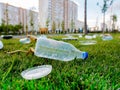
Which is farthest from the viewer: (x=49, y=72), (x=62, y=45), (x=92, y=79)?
(x=62, y=45)

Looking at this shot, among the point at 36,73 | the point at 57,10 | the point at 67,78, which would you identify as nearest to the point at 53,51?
Answer: the point at 36,73

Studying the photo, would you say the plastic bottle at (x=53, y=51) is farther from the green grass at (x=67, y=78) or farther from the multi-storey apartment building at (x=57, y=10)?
the multi-storey apartment building at (x=57, y=10)

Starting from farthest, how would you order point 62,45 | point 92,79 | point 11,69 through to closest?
point 62,45 → point 11,69 → point 92,79

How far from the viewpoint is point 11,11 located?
69312 mm

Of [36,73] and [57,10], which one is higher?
[57,10]

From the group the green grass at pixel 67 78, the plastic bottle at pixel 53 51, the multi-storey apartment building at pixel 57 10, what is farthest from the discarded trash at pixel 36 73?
the multi-storey apartment building at pixel 57 10

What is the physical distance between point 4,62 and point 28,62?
0.69ft

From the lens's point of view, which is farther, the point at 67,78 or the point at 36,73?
the point at 36,73

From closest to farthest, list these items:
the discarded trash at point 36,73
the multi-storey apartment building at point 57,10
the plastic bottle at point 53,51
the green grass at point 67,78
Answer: the green grass at point 67,78 < the discarded trash at point 36,73 < the plastic bottle at point 53,51 < the multi-storey apartment building at point 57,10

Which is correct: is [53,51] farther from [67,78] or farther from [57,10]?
[57,10]

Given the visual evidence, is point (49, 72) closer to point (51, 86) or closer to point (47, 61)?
point (51, 86)

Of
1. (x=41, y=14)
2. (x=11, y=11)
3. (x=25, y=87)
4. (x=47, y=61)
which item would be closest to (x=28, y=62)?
(x=47, y=61)

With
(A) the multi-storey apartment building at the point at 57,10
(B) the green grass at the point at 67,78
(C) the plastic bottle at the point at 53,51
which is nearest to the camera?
(B) the green grass at the point at 67,78

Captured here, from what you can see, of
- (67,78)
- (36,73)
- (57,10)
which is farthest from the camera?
(57,10)
